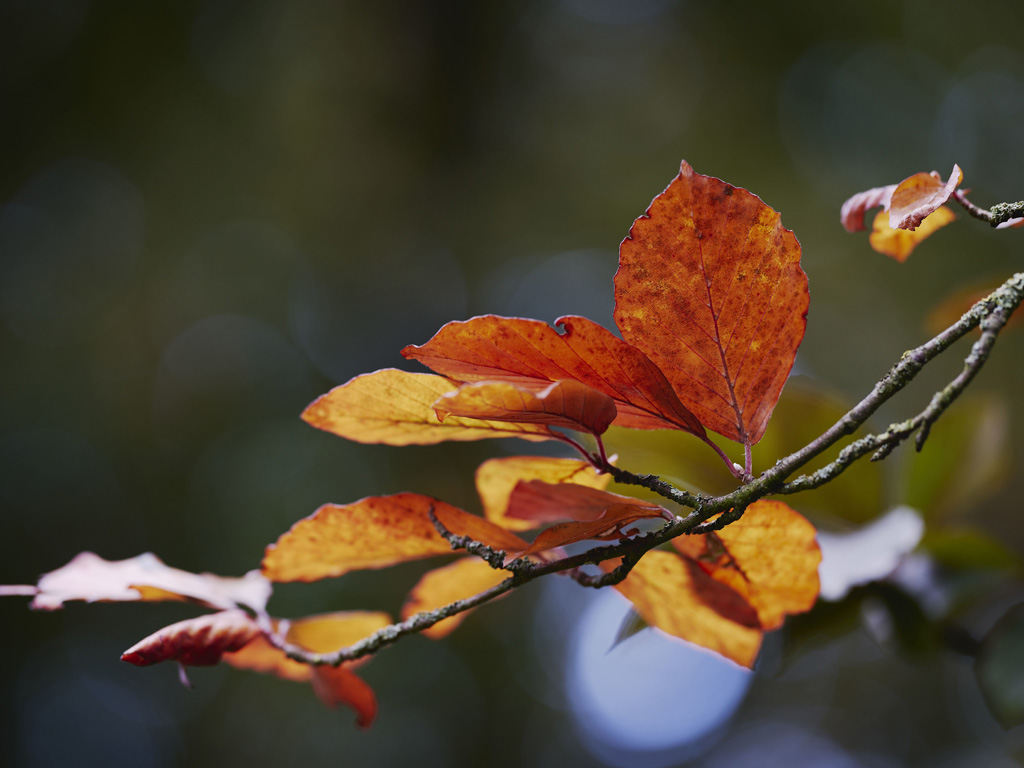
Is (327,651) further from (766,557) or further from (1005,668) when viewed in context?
(1005,668)

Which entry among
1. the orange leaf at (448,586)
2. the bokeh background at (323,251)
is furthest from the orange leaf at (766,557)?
the bokeh background at (323,251)

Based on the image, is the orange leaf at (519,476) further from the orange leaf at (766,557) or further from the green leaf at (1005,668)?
the green leaf at (1005,668)

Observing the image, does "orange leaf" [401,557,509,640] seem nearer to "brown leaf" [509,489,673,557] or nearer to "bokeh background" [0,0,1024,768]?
"brown leaf" [509,489,673,557]

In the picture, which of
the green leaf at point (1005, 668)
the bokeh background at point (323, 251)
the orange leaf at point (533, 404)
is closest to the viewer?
the orange leaf at point (533, 404)

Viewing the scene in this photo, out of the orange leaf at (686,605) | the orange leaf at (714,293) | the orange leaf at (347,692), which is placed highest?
the orange leaf at (714,293)

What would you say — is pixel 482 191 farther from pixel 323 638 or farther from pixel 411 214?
pixel 323 638

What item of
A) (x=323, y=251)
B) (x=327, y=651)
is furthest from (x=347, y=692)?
(x=323, y=251)

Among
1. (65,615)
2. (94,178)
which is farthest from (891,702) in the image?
(94,178)
